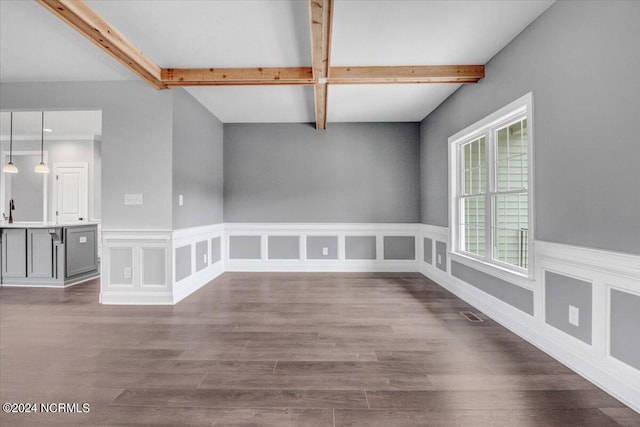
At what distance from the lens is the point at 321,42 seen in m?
2.75

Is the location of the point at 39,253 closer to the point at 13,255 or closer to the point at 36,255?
the point at 36,255

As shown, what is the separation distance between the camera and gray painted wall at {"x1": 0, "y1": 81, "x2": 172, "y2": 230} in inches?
147

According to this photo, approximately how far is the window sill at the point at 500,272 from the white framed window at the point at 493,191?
0.01 m

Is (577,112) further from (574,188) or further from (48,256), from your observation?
(48,256)

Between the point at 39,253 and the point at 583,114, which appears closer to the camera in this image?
the point at 583,114

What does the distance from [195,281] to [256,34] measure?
3.25 m

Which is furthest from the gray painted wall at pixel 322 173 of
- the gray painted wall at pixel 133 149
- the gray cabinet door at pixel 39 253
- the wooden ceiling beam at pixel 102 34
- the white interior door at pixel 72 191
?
the white interior door at pixel 72 191

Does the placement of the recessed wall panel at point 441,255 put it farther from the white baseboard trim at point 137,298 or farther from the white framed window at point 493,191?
the white baseboard trim at point 137,298

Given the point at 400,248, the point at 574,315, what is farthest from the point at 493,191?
the point at 400,248

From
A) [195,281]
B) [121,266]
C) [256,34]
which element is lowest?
[195,281]

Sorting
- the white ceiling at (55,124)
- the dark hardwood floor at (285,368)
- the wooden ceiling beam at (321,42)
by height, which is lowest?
the dark hardwood floor at (285,368)

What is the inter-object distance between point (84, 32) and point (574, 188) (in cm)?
400

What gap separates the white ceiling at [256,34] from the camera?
2453 millimetres

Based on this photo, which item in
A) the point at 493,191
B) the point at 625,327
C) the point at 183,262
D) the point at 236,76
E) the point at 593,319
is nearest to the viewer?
the point at 625,327
